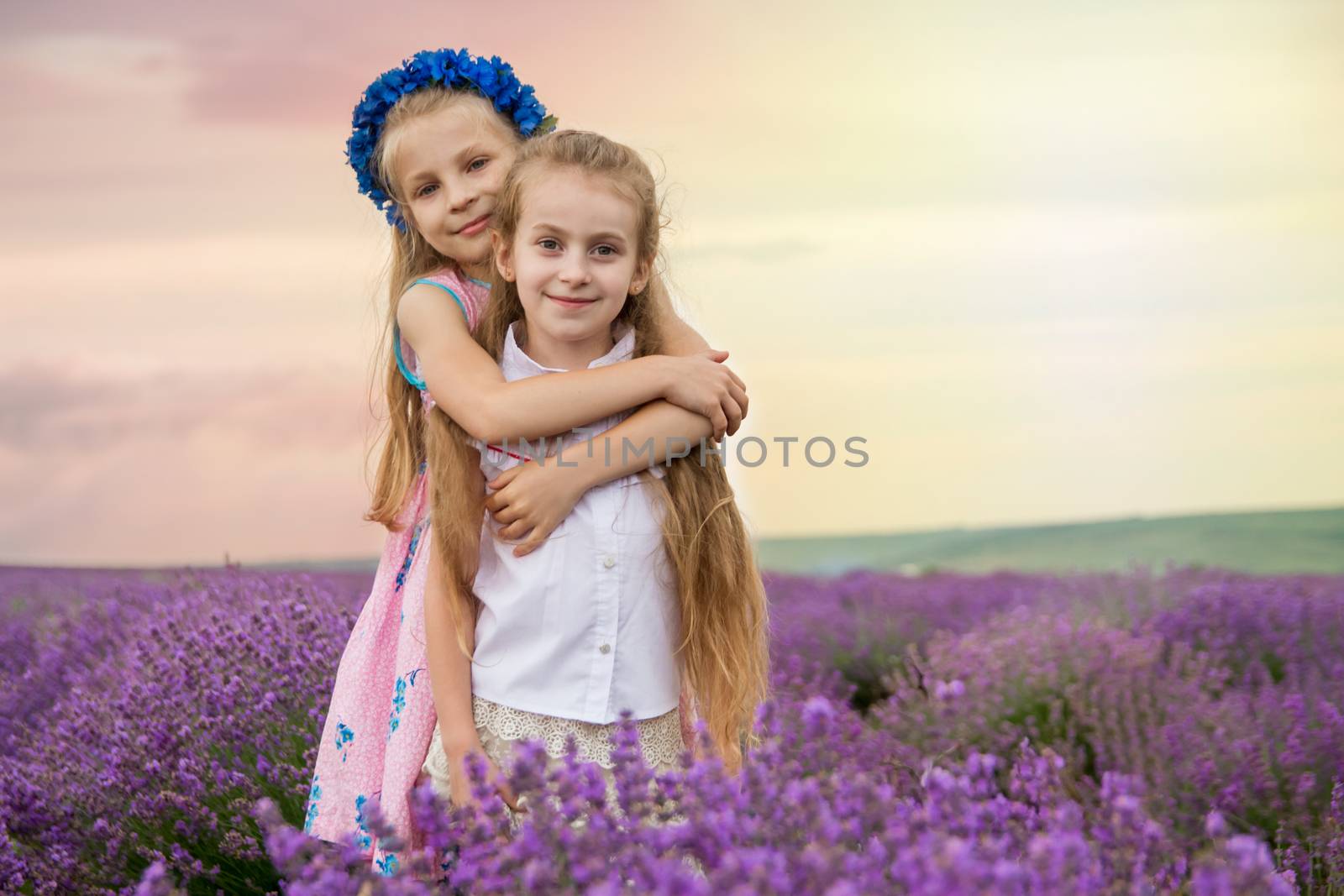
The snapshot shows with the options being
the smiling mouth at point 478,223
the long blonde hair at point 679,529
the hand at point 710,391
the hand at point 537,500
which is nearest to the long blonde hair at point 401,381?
the smiling mouth at point 478,223

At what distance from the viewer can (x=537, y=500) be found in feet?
6.86

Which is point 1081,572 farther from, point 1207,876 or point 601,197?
point 1207,876

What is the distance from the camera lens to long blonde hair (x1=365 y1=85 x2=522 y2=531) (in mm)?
2521

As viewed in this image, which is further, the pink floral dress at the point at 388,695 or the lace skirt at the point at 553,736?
the pink floral dress at the point at 388,695

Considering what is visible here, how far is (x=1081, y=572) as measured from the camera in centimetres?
711

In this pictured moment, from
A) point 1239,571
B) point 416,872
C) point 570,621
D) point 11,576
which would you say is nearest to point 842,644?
point 1239,571

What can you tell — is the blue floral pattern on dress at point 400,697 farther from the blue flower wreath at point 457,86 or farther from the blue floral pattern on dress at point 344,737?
the blue flower wreath at point 457,86

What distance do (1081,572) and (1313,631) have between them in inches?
85.3

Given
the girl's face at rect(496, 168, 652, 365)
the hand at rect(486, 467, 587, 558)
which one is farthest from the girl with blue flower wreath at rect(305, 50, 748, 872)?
the girl's face at rect(496, 168, 652, 365)

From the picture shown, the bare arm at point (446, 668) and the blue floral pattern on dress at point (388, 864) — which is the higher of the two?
the bare arm at point (446, 668)

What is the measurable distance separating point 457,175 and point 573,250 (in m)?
0.49

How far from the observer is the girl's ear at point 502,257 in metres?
2.26

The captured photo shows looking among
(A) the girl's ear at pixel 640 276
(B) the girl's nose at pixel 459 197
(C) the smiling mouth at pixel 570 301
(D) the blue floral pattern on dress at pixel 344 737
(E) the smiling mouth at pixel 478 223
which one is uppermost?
(B) the girl's nose at pixel 459 197

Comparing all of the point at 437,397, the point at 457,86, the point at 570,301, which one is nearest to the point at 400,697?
the point at 437,397
